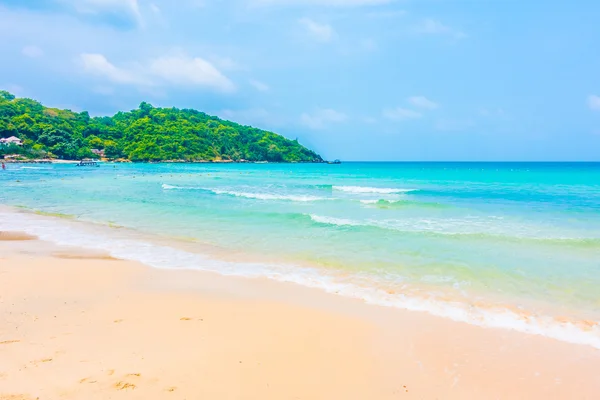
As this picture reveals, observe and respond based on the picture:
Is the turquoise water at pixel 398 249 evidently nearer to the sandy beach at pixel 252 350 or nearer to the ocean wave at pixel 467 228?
the ocean wave at pixel 467 228

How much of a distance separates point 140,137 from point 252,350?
142491 millimetres

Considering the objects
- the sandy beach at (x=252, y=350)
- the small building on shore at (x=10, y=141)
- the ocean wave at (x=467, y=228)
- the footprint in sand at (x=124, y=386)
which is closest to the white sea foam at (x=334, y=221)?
the ocean wave at (x=467, y=228)

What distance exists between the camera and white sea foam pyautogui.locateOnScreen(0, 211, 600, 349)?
575 cm

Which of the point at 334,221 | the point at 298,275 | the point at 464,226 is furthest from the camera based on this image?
the point at 334,221

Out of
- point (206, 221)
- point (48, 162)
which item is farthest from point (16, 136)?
point (206, 221)

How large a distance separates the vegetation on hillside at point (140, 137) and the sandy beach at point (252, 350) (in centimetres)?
11448

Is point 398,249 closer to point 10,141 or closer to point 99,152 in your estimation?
Answer: point 10,141

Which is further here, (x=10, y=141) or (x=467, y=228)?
(x=10, y=141)

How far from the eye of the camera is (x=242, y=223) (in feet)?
49.1

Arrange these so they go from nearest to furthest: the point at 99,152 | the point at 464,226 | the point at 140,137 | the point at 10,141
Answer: the point at 464,226
the point at 10,141
the point at 99,152
the point at 140,137

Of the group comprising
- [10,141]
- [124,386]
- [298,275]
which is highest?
[10,141]

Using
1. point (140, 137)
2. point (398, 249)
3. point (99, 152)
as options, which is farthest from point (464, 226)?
point (140, 137)

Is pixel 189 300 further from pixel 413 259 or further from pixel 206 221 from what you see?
pixel 206 221

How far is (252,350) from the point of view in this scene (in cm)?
468
